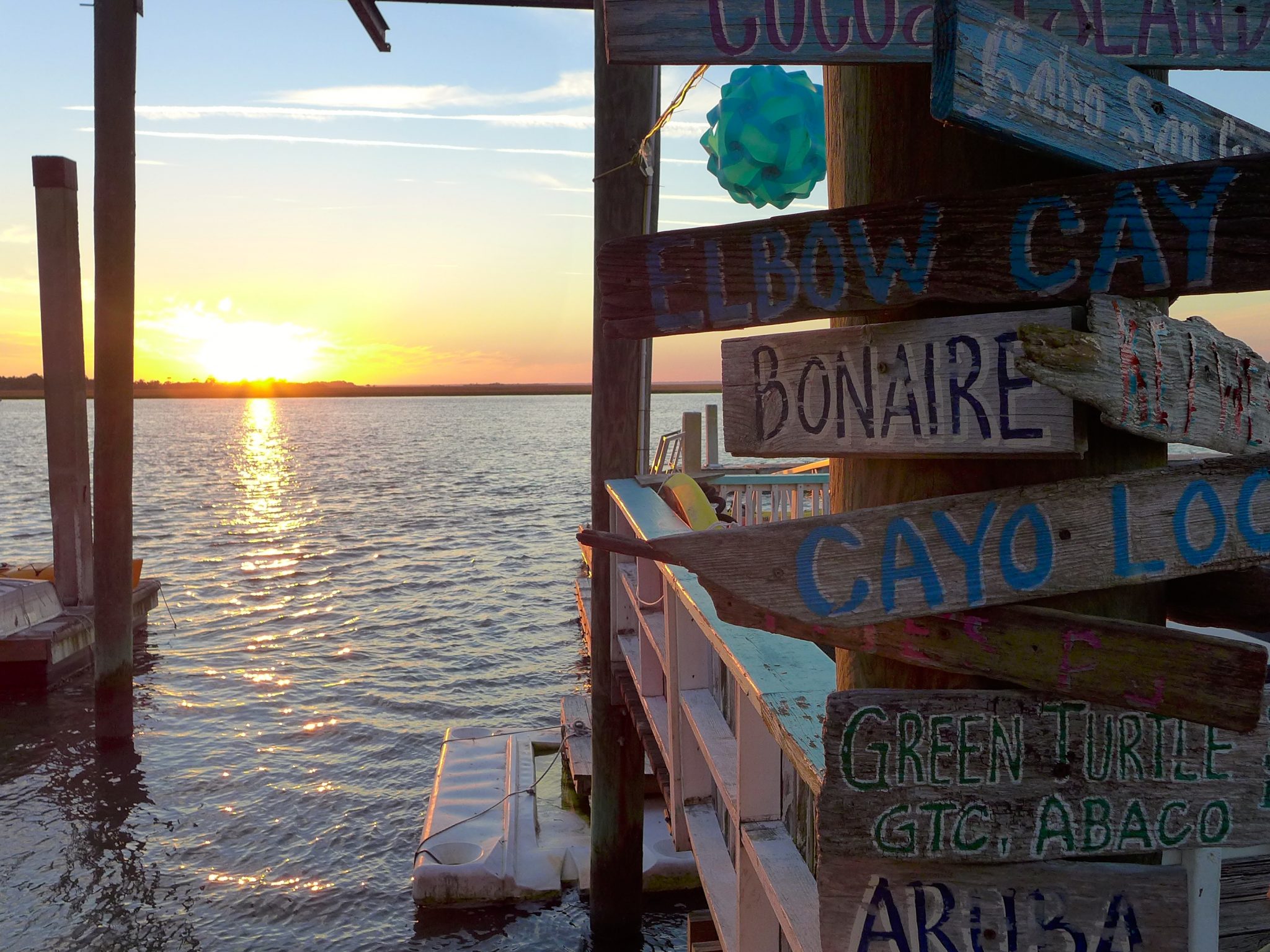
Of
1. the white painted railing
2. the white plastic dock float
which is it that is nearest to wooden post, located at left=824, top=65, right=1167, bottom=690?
the white painted railing

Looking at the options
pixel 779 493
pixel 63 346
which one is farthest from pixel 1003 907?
pixel 63 346

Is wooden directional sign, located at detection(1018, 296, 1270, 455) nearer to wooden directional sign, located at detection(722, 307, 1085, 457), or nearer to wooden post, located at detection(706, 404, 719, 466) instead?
wooden directional sign, located at detection(722, 307, 1085, 457)

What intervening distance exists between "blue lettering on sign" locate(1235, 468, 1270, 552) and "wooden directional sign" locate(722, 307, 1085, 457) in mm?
307

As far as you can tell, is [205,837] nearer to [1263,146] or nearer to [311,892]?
[311,892]

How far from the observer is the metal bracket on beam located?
270 inches

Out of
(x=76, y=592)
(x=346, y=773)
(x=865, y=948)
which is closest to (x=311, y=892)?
(x=346, y=773)

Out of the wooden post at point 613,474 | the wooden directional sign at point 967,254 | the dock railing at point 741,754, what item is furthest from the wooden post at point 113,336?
the wooden directional sign at point 967,254

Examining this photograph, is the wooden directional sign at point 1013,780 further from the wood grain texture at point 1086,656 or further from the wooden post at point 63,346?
the wooden post at point 63,346

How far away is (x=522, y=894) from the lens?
7117 millimetres

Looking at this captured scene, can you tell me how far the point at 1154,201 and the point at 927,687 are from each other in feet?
2.81

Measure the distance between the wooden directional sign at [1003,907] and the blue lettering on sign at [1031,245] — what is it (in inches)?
36.4

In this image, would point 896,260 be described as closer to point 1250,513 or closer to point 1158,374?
point 1158,374

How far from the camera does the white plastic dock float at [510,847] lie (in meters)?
7.16

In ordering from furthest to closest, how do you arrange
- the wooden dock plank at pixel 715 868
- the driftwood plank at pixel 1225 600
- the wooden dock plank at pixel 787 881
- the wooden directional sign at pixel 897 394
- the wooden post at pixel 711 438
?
the wooden post at pixel 711 438, the wooden dock plank at pixel 715 868, the wooden dock plank at pixel 787 881, the driftwood plank at pixel 1225 600, the wooden directional sign at pixel 897 394
